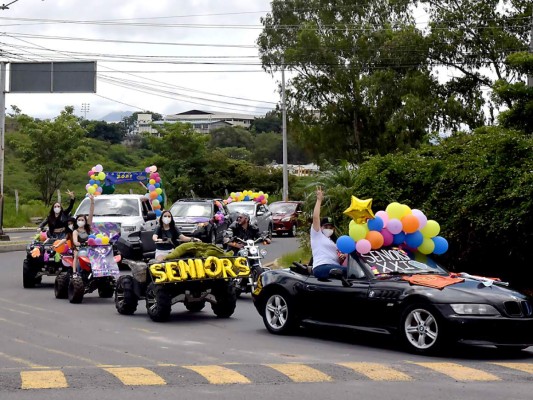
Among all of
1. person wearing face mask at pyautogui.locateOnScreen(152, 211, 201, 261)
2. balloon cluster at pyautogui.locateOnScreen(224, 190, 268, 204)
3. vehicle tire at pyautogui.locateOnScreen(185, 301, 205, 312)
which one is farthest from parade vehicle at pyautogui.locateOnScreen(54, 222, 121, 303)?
balloon cluster at pyautogui.locateOnScreen(224, 190, 268, 204)

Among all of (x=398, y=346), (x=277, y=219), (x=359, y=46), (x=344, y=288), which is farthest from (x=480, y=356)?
(x=359, y=46)

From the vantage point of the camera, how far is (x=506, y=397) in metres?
9.38

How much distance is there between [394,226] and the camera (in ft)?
45.2

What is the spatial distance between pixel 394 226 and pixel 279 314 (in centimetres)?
200

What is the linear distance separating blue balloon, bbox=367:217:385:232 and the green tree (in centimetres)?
4685

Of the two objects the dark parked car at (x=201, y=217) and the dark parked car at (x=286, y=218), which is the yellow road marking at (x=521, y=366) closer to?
the dark parked car at (x=201, y=217)

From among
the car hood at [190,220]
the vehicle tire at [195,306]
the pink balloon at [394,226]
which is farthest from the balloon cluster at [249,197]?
the pink balloon at [394,226]

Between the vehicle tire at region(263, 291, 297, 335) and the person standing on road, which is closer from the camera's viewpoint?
the vehicle tire at region(263, 291, 297, 335)

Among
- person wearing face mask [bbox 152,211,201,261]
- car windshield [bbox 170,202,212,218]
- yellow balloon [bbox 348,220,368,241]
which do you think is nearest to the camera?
yellow balloon [bbox 348,220,368,241]

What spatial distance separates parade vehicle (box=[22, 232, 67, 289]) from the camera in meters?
20.5

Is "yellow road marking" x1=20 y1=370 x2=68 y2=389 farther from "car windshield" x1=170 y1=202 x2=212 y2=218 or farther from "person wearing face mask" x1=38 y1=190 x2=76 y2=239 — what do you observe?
"car windshield" x1=170 y1=202 x2=212 y2=218

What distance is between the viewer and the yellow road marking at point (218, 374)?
10.0 m

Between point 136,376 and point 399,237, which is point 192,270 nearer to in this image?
point 399,237

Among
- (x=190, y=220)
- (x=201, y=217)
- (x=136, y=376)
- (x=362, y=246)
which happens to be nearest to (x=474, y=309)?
(x=362, y=246)
